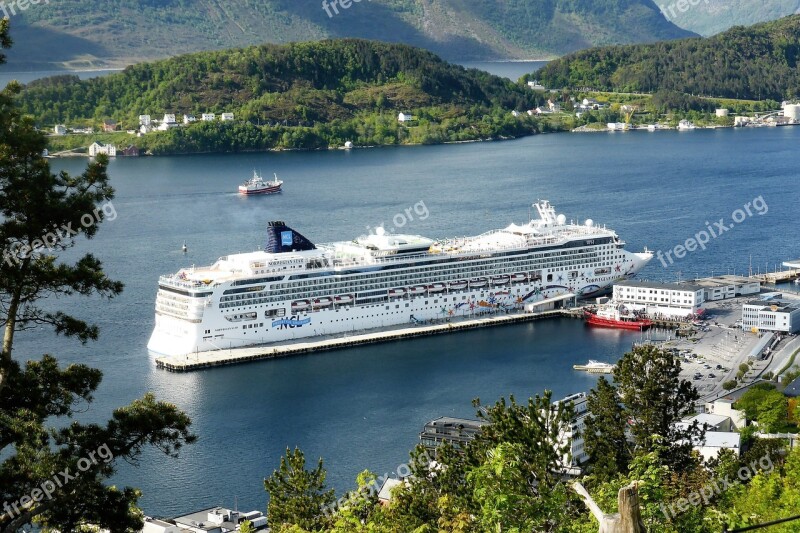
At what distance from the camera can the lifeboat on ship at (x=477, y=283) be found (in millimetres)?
34219

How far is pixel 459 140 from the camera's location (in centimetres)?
8475

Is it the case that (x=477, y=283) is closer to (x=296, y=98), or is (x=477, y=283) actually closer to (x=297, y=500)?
(x=297, y=500)

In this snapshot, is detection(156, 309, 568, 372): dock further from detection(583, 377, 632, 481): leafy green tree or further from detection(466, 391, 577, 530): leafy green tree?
detection(466, 391, 577, 530): leafy green tree

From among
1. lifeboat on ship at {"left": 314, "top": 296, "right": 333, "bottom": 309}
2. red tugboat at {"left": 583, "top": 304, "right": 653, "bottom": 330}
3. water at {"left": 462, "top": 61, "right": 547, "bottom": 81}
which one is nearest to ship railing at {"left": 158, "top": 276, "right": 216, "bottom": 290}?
lifeboat on ship at {"left": 314, "top": 296, "right": 333, "bottom": 309}

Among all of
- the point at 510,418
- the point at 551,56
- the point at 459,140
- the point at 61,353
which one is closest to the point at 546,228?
the point at 61,353

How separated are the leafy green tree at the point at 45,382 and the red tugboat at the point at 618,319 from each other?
24.6 m

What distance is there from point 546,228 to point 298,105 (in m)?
49.6

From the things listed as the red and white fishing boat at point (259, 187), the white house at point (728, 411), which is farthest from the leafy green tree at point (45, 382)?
the red and white fishing boat at point (259, 187)

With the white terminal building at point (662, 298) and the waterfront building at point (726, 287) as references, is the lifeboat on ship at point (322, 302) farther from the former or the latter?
the waterfront building at point (726, 287)

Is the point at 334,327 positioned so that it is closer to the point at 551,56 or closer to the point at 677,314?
the point at 677,314

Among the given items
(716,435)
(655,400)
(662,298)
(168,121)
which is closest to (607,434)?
(655,400)

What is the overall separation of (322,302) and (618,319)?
7.31 m

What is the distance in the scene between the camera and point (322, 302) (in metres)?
31.7

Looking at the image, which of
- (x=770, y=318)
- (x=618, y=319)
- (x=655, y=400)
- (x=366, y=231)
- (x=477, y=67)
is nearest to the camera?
(x=655, y=400)
